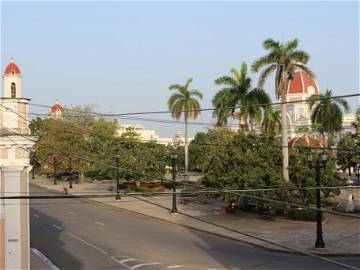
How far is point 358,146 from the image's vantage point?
41.8 meters

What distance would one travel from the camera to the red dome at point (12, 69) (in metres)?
17.4

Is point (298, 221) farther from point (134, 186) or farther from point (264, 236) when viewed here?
point (134, 186)

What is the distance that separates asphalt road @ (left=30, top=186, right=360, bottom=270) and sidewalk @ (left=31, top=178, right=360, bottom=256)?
0.98 meters

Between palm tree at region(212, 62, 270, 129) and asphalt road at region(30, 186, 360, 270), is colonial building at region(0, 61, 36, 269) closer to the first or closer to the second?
asphalt road at region(30, 186, 360, 270)

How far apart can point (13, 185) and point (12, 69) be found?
4.12 metres

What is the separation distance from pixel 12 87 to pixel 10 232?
15.1ft

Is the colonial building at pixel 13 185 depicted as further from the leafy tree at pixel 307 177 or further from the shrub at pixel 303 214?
the shrub at pixel 303 214

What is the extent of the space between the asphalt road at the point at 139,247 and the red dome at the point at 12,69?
8.22 metres

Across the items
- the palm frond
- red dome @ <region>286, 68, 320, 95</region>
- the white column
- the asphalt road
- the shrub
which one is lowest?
the asphalt road

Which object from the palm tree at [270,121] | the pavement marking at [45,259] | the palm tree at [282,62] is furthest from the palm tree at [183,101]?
the pavement marking at [45,259]

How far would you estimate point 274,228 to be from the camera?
30328 millimetres

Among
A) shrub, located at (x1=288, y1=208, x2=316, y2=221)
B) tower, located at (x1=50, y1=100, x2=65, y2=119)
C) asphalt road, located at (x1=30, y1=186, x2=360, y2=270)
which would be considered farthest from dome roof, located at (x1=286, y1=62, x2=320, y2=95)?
asphalt road, located at (x1=30, y1=186, x2=360, y2=270)

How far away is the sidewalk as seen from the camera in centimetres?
2527

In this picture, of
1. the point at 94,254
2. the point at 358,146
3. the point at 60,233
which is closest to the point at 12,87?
the point at 94,254
